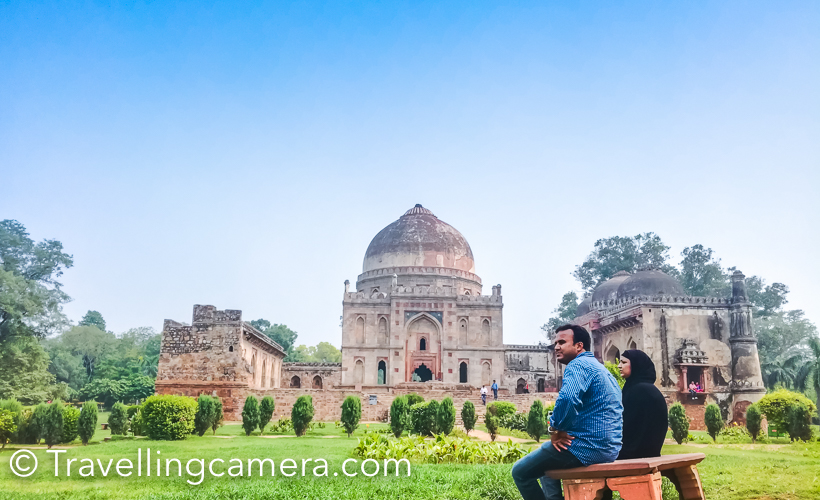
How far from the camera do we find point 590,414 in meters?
3.99

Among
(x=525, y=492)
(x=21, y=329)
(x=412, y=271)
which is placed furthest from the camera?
(x=412, y=271)

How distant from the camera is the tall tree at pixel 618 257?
43.4 meters

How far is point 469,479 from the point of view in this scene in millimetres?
7164

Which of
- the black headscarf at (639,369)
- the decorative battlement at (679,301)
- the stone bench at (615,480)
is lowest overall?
the stone bench at (615,480)

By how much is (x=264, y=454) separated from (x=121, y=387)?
95.4 ft

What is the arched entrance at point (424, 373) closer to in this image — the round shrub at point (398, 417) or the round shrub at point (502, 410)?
the round shrub at point (502, 410)

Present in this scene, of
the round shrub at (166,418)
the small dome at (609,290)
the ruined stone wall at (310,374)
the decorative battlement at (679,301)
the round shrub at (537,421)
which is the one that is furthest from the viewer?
the ruined stone wall at (310,374)

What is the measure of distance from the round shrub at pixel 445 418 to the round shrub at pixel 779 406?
936 centimetres

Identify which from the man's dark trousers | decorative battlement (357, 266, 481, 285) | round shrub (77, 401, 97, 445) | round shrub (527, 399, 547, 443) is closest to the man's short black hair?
the man's dark trousers

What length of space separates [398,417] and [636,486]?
1165cm

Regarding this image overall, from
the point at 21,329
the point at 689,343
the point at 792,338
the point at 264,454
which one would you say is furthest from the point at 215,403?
the point at 792,338

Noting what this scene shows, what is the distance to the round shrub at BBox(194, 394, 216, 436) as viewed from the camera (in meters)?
15.5

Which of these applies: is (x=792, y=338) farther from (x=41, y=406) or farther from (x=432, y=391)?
(x=41, y=406)

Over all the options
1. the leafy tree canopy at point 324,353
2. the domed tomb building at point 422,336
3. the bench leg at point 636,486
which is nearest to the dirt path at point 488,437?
the bench leg at point 636,486
